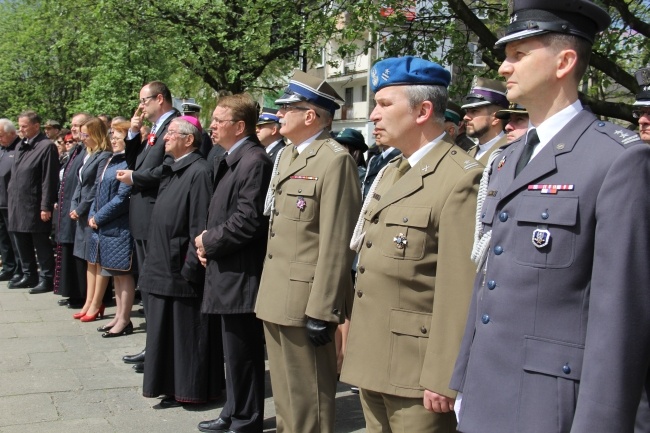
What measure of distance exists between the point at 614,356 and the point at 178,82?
776 inches

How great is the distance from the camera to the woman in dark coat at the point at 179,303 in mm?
5453

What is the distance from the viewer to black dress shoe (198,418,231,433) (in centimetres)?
509

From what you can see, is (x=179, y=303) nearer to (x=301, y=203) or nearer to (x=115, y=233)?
(x=301, y=203)

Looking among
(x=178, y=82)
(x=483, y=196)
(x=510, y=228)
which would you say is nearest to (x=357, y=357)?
(x=483, y=196)

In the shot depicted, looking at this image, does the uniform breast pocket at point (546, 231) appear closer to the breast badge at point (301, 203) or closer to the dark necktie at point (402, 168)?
the dark necktie at point (402, 168)

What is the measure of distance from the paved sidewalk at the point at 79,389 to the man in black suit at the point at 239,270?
38 centimetres

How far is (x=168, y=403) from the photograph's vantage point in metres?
5.61

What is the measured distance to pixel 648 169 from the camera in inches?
80.0

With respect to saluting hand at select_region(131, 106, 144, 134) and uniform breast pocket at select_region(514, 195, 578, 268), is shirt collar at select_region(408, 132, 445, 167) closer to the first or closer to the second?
uniform breast pocket at select_region(514, 195, 578, 268)

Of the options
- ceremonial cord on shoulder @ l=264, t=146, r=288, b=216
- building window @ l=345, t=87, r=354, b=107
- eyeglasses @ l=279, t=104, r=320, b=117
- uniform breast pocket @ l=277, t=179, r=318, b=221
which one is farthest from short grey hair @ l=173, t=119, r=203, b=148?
building window @ l=345, t=87, r=354, b=107

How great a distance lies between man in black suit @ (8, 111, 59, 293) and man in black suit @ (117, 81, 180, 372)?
3.65 meters

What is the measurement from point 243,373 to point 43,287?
6.35 m

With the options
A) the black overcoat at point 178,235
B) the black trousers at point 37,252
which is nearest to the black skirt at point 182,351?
the black overcoat at point 178,235

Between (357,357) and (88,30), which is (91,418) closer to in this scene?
(357,357)
